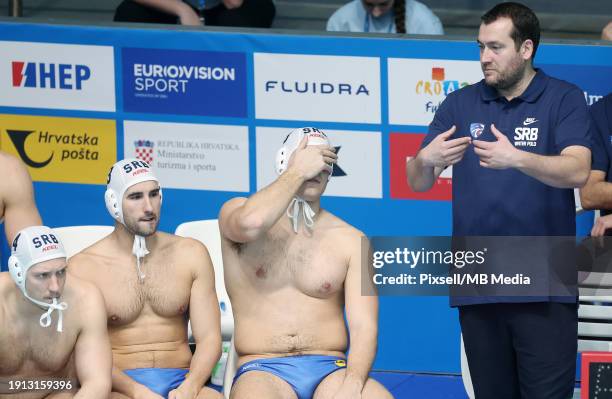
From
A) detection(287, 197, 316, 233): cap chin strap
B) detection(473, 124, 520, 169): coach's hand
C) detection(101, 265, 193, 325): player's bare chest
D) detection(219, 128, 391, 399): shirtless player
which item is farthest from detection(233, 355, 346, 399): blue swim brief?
detection(473, 124, 520, 169): coach's hand

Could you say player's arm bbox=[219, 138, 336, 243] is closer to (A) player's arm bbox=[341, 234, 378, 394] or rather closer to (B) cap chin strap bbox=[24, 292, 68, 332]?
(A) player's arm bbox=[341, 234, 378, 394]

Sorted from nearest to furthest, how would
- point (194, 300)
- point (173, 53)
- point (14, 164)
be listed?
point (194, 300)
point (14, 164)
point (173, 53)

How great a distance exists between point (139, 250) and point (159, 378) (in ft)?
1.88

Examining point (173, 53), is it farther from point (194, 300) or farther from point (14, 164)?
point (194, 300)

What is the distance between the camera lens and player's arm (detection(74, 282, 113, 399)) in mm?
4805

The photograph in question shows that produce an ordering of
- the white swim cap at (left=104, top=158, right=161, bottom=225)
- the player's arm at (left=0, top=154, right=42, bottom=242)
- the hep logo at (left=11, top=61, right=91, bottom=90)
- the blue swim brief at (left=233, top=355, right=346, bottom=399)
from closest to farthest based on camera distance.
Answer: the blue swim brief at (left=233, top=355, right=346, bottom=399) → the white swim cap at (left=104, top=158, right=161, bottom=225) → the player's arm at (left=0, top=154, right=42, bottom=242) → the hep logo at (left=11, top=61, right=91, bottom=90)

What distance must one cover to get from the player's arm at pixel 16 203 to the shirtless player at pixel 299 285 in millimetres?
1075

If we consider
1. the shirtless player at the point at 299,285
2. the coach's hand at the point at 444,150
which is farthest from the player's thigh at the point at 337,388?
the coach's hand at the point at 444,150

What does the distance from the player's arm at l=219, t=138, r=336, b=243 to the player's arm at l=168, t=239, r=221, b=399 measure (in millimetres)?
347

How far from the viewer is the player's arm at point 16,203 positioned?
5.67m

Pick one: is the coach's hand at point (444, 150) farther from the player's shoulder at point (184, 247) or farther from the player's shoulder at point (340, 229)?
the player's shoulder at point (184, 247)

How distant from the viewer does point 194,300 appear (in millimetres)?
5293

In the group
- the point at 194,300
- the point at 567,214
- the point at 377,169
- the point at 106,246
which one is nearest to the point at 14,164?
the point at 106,246

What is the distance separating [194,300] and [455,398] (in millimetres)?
1865
